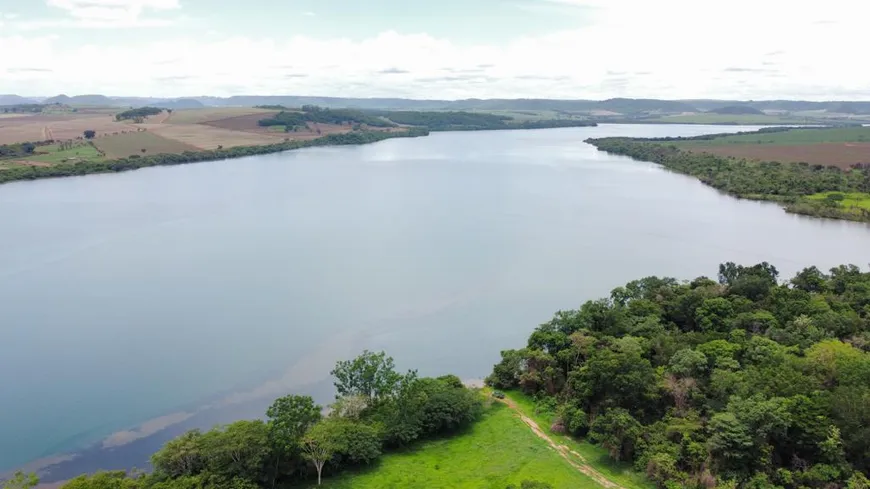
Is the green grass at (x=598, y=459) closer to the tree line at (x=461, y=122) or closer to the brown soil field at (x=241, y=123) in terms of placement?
the brown soil field at (x=241, y=123)

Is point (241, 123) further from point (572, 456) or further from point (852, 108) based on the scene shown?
point (852, 108)

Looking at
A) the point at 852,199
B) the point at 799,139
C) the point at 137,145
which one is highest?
the point at 799,139

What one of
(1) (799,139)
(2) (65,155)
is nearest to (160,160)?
(2) (65,155)

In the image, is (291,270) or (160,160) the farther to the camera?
(160,160)

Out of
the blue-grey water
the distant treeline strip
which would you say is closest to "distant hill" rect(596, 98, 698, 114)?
the distant treeline strip

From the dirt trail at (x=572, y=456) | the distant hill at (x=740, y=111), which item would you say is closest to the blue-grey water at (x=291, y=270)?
the dirt trail at (x=572, y=456)

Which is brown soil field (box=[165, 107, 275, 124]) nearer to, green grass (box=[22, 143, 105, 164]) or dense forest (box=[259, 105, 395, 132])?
dense forest (box=[259, 105, 395, 132])
